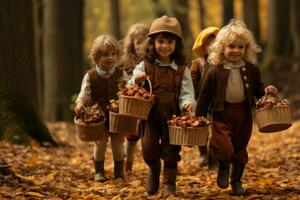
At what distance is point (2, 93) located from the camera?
374 inches

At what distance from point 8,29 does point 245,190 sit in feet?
15.0

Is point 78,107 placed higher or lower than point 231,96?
lower

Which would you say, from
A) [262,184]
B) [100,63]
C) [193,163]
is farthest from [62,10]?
[262,184]

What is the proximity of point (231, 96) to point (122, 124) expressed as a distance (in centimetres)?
120

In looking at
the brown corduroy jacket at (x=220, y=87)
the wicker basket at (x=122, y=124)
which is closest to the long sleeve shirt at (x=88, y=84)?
the wicker basket at (x=122, y=124)

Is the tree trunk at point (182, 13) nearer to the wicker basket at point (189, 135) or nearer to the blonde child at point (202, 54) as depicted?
the blonde child at point (202, 54)

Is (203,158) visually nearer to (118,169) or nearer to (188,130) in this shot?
(118,169)

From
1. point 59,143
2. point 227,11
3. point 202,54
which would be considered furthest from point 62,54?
point 202,54

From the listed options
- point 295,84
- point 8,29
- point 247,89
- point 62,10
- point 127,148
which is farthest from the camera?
point 295,84

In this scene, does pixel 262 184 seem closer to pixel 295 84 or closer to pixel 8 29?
pixel 8 29

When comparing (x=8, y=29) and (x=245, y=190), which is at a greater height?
(x=8, y=29)

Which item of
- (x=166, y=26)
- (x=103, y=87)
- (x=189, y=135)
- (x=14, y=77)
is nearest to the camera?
(x=189, y=135)

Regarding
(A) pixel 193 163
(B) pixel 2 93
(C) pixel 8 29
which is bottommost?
(A) pixel 193 163

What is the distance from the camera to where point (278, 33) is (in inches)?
906
